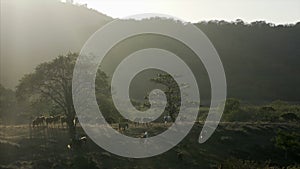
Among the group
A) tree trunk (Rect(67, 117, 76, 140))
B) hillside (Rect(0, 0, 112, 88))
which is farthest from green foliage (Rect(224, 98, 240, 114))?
hillside (Rect(0, 0, 112, 88))

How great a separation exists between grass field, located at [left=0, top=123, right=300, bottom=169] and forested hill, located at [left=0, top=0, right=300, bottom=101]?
196ft

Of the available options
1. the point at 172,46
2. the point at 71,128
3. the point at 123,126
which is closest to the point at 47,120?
the point at 71,128

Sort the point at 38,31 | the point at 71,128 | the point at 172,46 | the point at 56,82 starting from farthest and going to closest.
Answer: the point at 38,31 → the point at 172,46 → the point at 56,82 → the point at 71,128

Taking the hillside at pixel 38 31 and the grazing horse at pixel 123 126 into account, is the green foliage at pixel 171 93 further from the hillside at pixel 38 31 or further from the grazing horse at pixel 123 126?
the hillside at pixel 38 31

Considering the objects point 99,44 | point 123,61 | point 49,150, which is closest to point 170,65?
point 123,61

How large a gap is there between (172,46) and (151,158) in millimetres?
111590

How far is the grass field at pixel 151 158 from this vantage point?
3309 centimetres

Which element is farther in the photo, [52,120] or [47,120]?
[52,120]

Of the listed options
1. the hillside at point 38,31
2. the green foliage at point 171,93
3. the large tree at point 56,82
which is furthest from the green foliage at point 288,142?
the hillside at point 38,31

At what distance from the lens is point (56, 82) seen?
1553 inches

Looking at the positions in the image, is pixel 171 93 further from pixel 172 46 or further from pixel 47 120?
pixel 172 46

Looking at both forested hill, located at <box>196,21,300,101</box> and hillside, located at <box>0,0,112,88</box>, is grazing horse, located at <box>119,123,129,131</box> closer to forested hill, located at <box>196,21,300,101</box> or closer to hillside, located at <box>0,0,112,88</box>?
hillside, located at <box>0,0,112,88</box>

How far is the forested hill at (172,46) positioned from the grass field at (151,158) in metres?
59.8

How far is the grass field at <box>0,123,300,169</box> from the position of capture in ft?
109
